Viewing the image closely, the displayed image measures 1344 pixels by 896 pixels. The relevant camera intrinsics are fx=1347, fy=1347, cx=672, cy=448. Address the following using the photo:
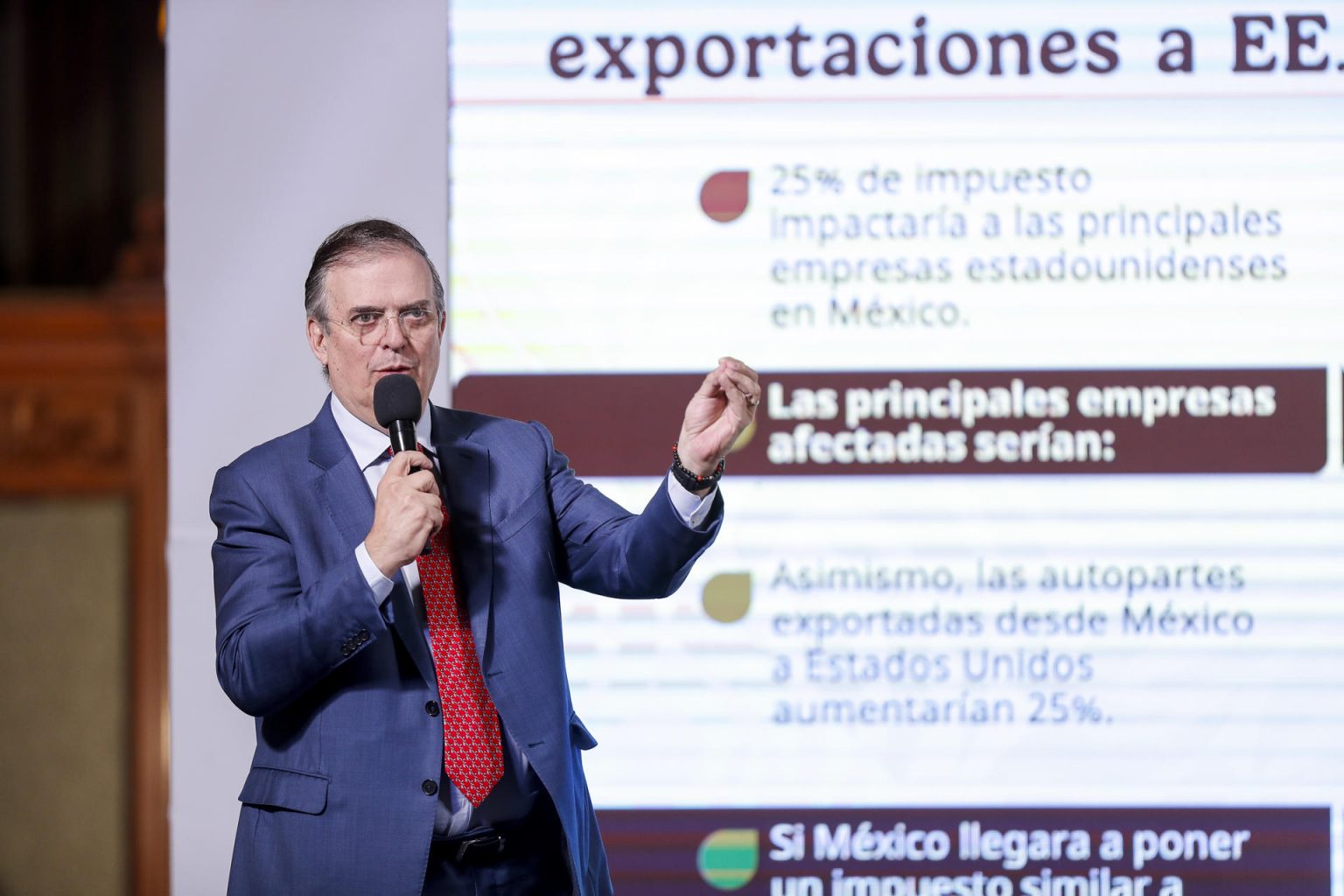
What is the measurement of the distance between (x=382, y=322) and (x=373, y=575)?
33 cm

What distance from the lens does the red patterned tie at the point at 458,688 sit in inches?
60.6

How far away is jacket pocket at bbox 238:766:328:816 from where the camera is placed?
1.54 m

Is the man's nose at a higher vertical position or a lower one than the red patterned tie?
higher

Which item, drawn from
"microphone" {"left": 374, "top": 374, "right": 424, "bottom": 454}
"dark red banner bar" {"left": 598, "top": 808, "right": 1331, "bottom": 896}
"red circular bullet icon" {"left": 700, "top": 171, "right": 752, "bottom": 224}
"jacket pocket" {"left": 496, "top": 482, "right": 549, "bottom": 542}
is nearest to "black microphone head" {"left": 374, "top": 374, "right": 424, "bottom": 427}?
"microphone" {"left": 374, "top": 374, "right": 424, "bottom": 454}

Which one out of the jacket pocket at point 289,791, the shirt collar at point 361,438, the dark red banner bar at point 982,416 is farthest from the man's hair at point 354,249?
the dark red banner bar at point 982,416

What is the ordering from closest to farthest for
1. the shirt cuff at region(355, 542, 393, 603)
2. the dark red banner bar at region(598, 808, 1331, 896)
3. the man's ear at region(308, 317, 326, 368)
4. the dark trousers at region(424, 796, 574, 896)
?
1. the shirt cuff at region(355, 542, 393, 603)
2. the dark trousers at region(424, 796, 574, 896)
3. the man's ear at region(308, 317, 326, 368)
4. the dark red banner bar at region(598, 808, 1331, 896)

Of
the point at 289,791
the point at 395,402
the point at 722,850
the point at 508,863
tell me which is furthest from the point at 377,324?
the point at 722,850

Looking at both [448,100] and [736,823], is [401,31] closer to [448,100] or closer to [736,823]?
[448,100]

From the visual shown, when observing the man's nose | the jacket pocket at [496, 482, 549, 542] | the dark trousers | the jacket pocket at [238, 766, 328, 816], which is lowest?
the dark trousers

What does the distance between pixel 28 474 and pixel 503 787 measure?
3.14m

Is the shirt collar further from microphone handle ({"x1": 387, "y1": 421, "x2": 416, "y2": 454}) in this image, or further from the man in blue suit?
microphone handle ({"x1": 387, "y1": 421, "x2": 416, "y2": 454})

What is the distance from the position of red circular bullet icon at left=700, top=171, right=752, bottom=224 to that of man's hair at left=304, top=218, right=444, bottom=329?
3.71ft

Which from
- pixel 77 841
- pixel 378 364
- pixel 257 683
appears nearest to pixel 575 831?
pixel 257 683

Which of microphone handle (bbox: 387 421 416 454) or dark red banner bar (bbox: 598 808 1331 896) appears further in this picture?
dark red banner bar (bbox: 598 808 1331 896)
